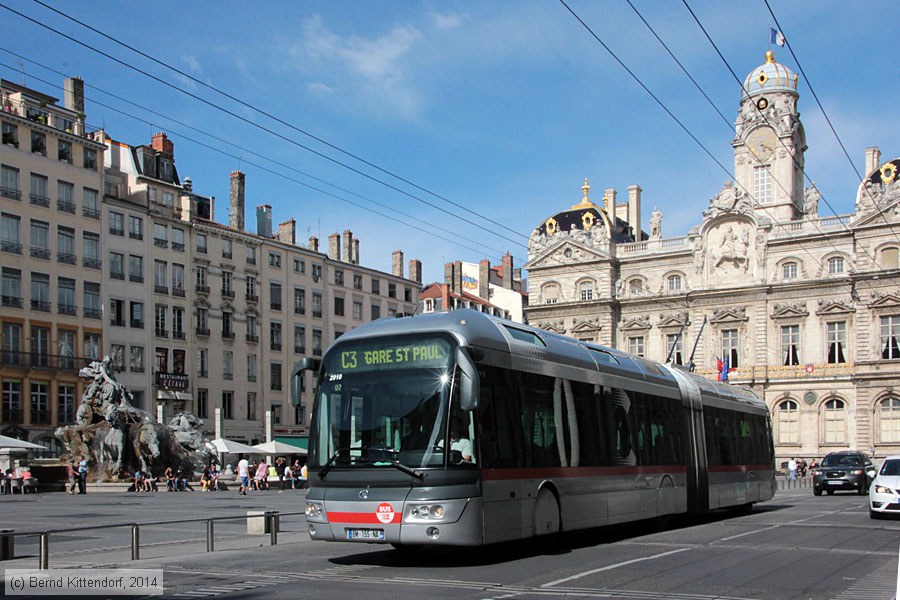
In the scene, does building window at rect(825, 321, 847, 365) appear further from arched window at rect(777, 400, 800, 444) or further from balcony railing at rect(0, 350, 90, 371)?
balcony railing at rect(0, 350, 90, 371)

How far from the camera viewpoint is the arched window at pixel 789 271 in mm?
69188

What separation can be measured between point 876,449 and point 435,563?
187ft

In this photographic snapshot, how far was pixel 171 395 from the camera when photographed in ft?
193

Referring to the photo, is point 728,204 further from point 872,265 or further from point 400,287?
point 400,287

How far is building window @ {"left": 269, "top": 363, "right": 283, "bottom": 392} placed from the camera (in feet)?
219

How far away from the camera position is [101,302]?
5581 centimetres

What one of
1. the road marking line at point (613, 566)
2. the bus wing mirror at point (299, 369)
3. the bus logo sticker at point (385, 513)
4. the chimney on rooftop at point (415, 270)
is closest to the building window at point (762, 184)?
the chimney on rooftop at point (415, 270)

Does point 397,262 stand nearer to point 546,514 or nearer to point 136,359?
point 136,359

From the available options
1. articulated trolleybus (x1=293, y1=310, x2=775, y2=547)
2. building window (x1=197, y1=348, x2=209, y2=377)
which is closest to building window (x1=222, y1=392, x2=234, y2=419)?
building window (x1=197, y1=348, x2=209, y2=377)

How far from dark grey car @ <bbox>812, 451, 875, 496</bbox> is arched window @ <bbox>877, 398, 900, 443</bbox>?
28.6 meters

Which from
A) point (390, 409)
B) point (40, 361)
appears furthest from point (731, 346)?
point (390, 409)

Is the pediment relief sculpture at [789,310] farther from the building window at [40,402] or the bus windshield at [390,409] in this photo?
the bus windshield at [390,409]

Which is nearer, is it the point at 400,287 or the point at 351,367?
the point at 351,367

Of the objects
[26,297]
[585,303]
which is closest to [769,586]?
[26,297]
